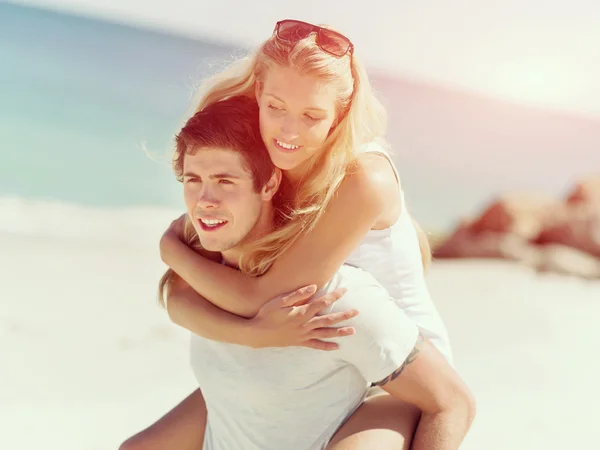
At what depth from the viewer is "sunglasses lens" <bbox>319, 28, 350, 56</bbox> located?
245cm

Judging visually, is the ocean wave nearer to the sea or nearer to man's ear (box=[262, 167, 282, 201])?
the sea

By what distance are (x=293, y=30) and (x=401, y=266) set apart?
0.83 meters

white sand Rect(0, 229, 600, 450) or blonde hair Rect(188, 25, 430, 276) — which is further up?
blonde hair Rect(188, 25, 430, 276)

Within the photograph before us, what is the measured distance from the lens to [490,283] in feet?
29.3

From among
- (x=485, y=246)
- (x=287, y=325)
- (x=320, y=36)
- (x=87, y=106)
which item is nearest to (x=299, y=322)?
(x=287, y=325)

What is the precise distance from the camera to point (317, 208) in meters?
2.40

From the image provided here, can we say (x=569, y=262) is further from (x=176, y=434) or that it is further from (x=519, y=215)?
(x=176, y=434)

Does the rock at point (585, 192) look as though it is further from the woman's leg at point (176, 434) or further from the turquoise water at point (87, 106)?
the woman's leg at point (176, 434)

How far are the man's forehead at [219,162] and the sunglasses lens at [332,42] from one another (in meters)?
0.43

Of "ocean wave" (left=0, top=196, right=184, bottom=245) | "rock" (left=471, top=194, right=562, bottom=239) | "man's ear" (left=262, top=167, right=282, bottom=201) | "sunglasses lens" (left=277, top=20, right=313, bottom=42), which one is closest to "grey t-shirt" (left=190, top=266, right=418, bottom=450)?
"man's ear" (left=262, top=167, right=282, bottom=201)

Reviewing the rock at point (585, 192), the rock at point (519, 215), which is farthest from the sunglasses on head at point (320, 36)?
the rock at point (585, 192)

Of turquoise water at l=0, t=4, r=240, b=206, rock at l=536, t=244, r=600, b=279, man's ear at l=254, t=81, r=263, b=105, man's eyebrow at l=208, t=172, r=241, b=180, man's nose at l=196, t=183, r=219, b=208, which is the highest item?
turquoise water at l=0, t=4, r=240, b=206

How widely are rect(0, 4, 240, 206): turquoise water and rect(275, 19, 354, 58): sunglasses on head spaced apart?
8058mm

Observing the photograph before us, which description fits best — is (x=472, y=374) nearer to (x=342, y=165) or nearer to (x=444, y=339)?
(x=444, y=339)
